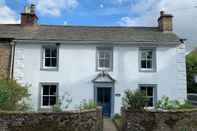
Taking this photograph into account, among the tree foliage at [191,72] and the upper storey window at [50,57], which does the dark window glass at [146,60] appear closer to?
the upper storey window at [50,57]

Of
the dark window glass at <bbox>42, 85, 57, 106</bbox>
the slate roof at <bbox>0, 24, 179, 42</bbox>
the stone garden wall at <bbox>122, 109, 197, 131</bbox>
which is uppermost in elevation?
the slate roof at <bbox>0, 24, 179, 42</bbox>

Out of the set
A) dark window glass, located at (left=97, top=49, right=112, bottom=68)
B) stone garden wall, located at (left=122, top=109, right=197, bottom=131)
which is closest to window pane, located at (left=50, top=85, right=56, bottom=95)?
dark window glass, located at (left=97, top=49, right=112, bottom=68)

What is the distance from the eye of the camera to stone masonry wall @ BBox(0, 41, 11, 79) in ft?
64.5

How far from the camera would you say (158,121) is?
477 inches

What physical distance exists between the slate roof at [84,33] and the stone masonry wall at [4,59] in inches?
31.3

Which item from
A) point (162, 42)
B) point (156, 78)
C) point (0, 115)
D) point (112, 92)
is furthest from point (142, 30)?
point (0, 115)

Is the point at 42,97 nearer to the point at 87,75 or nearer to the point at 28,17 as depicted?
the point at 87,75

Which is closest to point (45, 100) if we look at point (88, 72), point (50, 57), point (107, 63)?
point (50, 57)

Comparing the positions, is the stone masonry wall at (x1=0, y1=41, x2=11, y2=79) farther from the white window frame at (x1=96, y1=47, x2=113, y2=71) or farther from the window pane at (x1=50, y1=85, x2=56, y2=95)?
the white window frame at (x1=96, y1=47, x2=113, y2=71)

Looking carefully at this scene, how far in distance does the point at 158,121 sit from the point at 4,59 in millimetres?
12709

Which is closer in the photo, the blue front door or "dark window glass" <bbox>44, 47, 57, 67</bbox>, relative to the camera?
the blue front door

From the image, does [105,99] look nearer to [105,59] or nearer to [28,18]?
[105,59]

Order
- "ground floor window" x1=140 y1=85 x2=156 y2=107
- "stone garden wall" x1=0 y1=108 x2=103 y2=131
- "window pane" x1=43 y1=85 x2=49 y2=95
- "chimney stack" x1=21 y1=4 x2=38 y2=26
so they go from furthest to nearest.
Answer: "chimney stack" x1=21 y1=4 x2=38 y2=26 → "ground floor window" x1=140 y1=85 x2=156 y2=107 → "window pane" x1=43 y1=85 x2=49 y2=95 → "stone garden wall" x1=0 y1=108 x2=103 y2=131

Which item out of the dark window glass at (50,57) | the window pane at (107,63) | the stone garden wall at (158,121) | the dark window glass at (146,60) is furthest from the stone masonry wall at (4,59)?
the stone garden wall at (158,121)
